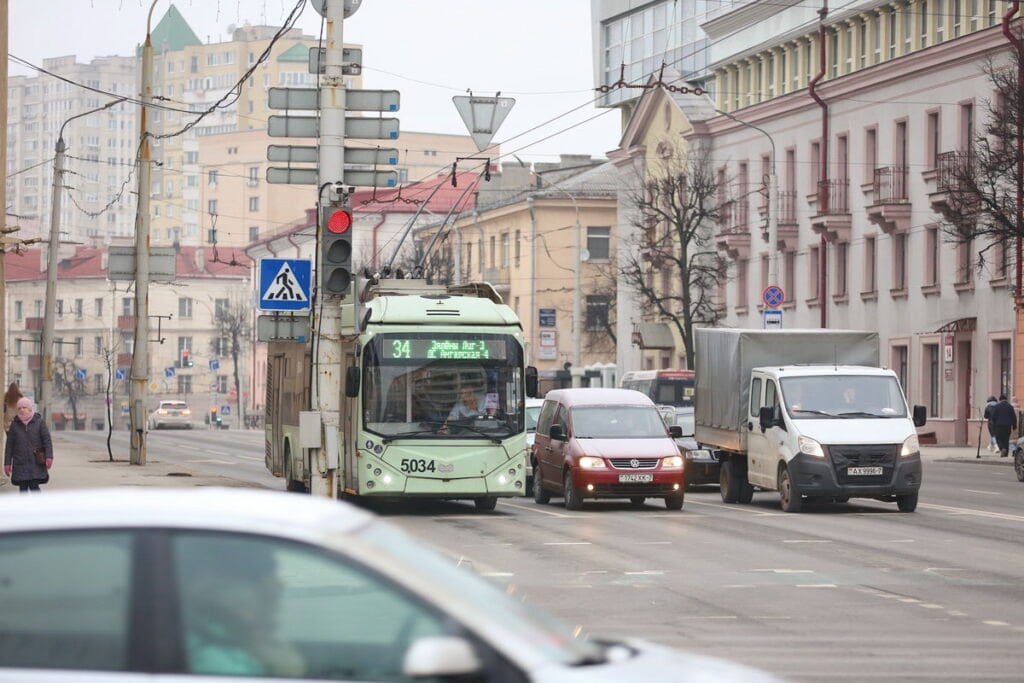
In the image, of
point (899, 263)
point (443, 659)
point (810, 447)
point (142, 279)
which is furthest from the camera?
point (899, 263)

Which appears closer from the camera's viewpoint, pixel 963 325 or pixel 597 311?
pixel 963 325

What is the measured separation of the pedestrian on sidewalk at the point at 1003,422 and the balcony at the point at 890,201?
41.5 ft

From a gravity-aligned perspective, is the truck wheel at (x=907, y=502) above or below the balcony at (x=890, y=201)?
below

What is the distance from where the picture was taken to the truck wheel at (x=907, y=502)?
25895 millimetres

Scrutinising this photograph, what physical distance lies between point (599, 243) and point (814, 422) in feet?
222

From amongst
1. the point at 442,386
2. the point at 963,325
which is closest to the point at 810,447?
the point at 442,386

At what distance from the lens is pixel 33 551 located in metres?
5.20

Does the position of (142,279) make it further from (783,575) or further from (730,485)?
(783,575)

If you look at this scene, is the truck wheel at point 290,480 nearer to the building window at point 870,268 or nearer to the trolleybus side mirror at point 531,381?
the trolleybus side mirror at point 531,381

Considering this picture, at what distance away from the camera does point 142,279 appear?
125 feet

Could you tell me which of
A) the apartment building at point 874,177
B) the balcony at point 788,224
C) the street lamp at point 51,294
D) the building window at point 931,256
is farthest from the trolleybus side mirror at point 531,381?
the balcony at point 788,224

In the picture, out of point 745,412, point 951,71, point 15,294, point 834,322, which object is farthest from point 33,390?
point 745,412

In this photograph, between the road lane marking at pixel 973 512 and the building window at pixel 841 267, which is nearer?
the road lane marking at pixel 973 512

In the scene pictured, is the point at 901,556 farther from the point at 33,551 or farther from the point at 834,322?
the point at 834,322
